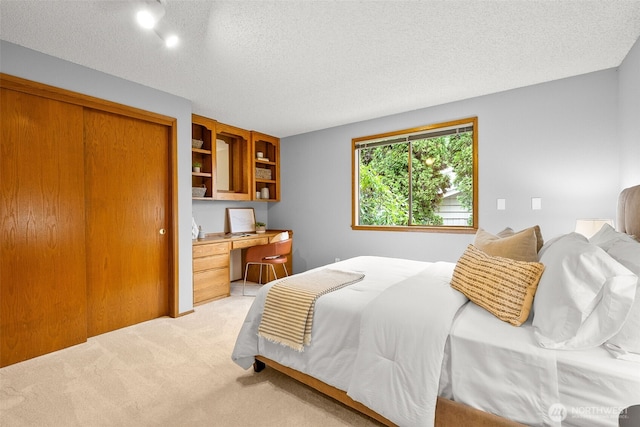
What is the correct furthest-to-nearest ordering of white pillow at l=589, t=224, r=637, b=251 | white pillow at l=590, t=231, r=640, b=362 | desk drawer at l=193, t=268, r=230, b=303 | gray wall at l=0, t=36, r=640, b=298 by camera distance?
desk drawer at l=193, t=268, r=230, b=303 < gray wall at l=0, t=36, r=640, b=298 < white pillow at l=589, t=224, r=637, b=251 < white pillow at l=590, t=231, r=640, b=362

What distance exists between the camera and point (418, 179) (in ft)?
13.0

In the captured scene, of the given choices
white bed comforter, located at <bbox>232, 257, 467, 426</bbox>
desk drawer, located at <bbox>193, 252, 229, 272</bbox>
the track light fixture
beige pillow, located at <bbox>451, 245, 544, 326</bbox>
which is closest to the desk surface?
desk drawer, located at <bbox>193, 252, 229, 272</bbox>

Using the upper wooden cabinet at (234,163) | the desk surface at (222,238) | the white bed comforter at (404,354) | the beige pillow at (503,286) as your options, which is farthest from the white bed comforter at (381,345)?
the upper wooden cabinet at (234,163)

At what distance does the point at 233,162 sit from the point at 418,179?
291 cm

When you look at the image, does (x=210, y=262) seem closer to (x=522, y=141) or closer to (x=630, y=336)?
(x=630, y=336)

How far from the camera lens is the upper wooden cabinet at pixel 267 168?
4965 millimetres

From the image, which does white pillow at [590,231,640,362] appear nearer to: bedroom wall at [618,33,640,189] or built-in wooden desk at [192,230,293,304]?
bedroom wall at [618,33,640,189]

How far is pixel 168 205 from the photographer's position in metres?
3.33

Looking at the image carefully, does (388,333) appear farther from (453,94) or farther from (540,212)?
(453,94)

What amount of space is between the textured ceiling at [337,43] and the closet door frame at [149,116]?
0.29m

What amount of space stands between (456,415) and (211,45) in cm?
282

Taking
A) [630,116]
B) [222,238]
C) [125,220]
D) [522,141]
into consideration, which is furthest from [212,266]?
[630,116]

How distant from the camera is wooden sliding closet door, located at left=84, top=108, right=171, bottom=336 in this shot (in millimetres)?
2783

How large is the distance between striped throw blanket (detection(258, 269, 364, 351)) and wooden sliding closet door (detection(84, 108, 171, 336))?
1916mm
